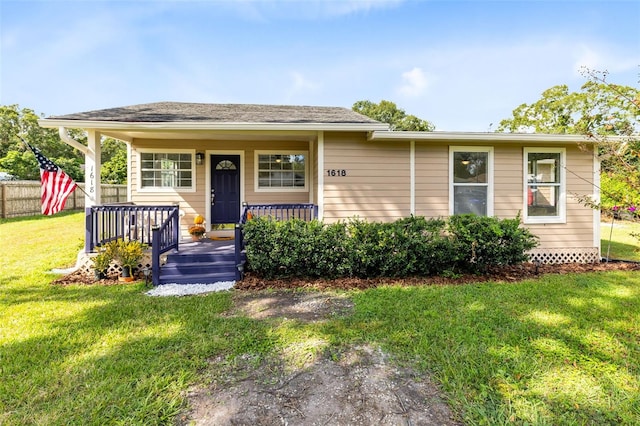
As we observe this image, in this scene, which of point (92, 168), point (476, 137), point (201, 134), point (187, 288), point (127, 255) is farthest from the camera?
point (201, 134)

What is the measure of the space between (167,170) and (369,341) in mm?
6664

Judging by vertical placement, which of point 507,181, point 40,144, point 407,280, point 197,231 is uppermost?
point 40,144

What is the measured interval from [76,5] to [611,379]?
34.6ft

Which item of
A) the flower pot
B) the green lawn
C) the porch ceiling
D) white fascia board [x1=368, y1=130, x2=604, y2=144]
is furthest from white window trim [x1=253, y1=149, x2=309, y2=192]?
the green lawn

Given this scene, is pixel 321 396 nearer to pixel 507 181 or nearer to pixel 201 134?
pixel 201 134

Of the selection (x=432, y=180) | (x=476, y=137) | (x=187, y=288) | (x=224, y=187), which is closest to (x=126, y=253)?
(x=187, y=288)

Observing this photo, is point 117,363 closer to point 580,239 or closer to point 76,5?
point 76,5

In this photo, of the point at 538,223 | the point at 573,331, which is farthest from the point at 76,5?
the point at 538,223

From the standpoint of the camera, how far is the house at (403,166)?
5.59 m

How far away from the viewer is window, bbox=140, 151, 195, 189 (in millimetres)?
7363

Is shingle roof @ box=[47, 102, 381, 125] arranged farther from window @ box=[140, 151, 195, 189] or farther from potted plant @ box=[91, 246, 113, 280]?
potted plant @ box=[91, 246, 113, 280]

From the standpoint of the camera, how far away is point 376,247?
4965 millimetres

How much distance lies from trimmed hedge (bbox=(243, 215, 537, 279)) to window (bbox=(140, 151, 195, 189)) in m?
3.51

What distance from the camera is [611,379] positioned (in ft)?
7.70
